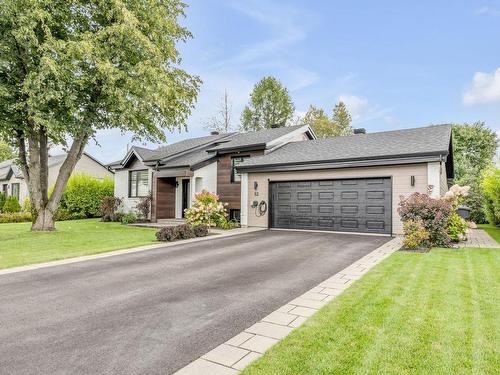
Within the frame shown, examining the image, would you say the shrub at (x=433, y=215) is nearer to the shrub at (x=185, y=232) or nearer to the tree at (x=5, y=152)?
the shrub at (x=185, y=232)

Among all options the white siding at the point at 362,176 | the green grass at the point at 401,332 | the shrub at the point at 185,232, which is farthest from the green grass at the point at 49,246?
the green grass at the point at 401,332

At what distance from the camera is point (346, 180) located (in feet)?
42.0

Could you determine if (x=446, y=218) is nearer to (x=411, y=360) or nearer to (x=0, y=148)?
(x=411, y=360)

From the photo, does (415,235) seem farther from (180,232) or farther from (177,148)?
(177,148)

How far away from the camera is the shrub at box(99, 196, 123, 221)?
19.7 metres

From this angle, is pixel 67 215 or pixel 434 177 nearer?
pixel 434 177

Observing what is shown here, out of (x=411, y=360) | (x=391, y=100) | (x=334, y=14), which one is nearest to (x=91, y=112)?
(x=334, y=14)

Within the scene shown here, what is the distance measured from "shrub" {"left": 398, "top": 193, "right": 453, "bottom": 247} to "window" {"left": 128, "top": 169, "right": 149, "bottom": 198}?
14.7m

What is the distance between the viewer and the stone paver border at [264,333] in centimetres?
283

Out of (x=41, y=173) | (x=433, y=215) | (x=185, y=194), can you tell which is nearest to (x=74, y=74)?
(x=41, y=173)

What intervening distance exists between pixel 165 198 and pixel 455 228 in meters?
14.2

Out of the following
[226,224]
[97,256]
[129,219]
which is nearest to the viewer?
[97,256]

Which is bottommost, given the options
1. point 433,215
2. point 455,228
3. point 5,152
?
point 455,228

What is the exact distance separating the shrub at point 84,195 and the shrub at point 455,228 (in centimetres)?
2011
